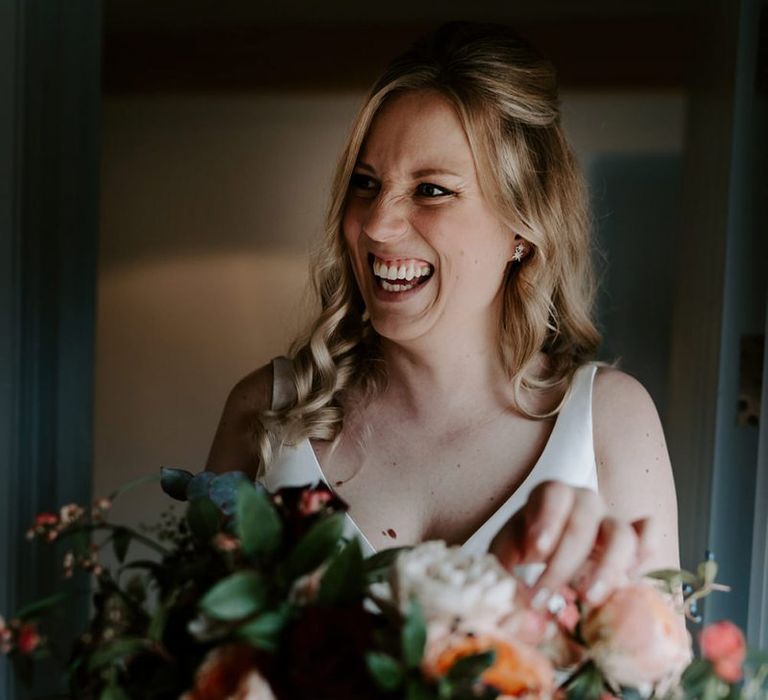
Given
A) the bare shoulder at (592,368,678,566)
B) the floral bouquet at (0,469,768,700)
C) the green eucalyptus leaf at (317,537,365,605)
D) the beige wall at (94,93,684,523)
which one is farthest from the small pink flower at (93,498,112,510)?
the beige wall at (94,93,684,523)

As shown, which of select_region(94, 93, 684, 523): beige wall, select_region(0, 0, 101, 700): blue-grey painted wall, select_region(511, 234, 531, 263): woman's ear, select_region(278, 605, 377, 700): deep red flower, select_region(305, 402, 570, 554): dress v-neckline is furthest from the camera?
select_region(94, 93, 684, 523): beige wall

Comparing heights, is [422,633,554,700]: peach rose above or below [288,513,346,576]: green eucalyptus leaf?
below

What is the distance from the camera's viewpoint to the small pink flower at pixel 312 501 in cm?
66

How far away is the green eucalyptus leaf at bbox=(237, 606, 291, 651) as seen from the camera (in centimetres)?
58

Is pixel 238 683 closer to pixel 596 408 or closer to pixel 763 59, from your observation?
pixel 596 408

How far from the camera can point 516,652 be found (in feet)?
1.90

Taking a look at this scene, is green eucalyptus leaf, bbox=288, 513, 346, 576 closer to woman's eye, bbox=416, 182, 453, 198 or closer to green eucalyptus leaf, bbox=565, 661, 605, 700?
green eucalyptus leaf, bbox=565, 661, 605, 700

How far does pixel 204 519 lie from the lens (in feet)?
2.37

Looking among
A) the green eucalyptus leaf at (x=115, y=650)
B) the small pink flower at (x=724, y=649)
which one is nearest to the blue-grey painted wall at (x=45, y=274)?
the green eucalyptus leaf at (x=115, y=650)

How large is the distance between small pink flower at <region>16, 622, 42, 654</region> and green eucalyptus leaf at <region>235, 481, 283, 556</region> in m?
0.17

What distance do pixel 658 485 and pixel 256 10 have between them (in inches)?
59.3

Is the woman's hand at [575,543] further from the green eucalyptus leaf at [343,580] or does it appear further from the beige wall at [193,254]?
the beige wall at [193,254]

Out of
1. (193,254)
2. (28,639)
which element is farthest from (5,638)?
(193,254)

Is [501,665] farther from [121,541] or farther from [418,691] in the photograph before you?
[121,541]
